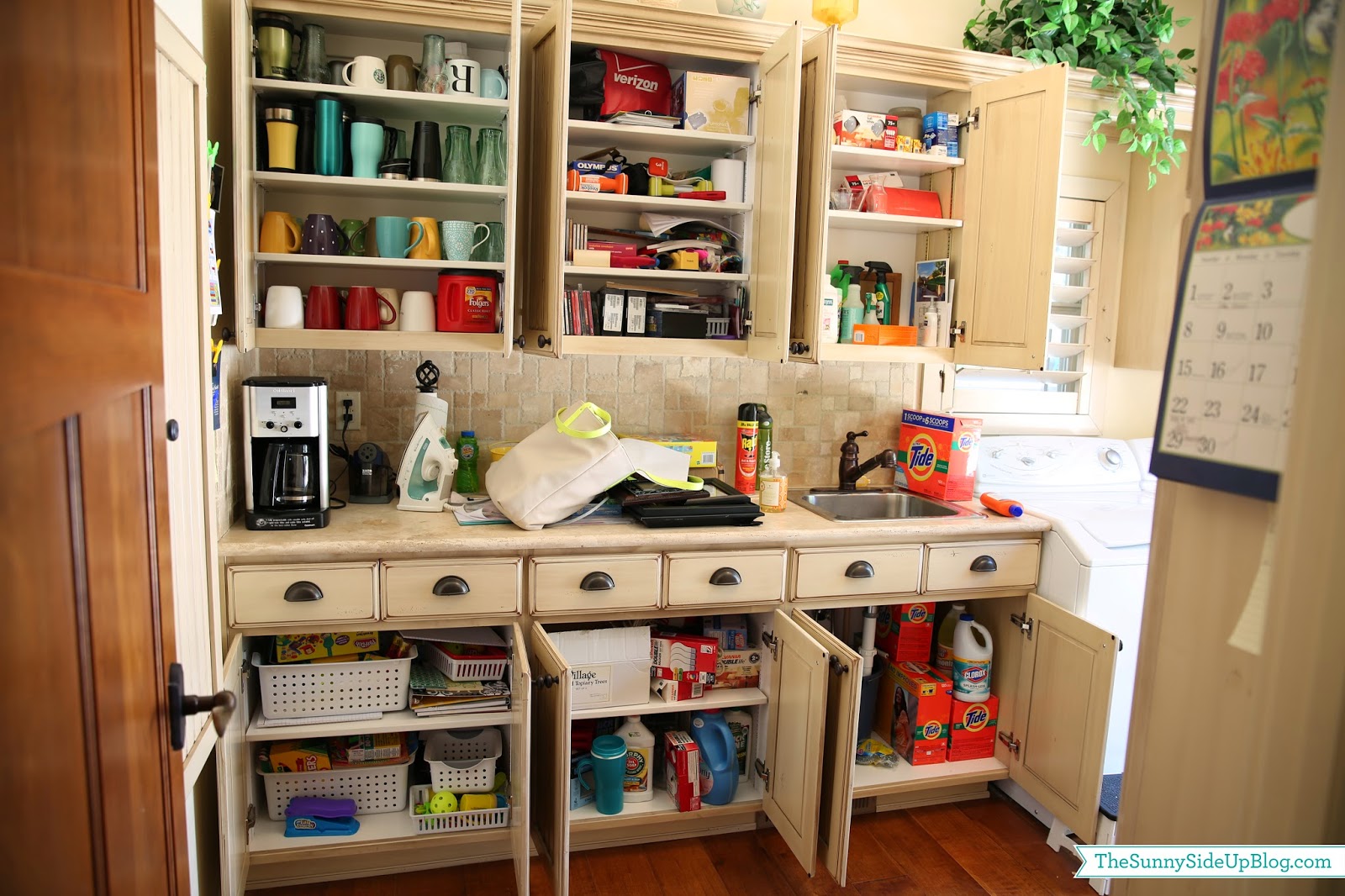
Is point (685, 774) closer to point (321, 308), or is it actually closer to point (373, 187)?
point (321, 308)

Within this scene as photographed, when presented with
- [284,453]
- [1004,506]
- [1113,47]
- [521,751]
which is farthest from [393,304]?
[1113,47]

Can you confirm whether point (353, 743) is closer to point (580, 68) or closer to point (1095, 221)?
point (580, 68)

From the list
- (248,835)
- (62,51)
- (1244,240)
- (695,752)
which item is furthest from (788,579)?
(62,51)

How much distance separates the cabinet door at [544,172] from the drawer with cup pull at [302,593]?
79 cm

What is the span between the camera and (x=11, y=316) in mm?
576

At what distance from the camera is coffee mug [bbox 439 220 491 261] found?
2.57 metres

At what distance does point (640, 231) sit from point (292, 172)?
39.7 inches

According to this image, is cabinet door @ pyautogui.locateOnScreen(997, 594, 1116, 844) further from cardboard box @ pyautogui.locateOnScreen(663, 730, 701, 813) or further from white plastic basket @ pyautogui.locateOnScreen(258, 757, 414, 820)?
white plastic basket @ pyautogui.locateOnScreen(258, 757, 414, 820)

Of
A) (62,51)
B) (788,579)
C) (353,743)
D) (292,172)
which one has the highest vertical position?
(292,172)

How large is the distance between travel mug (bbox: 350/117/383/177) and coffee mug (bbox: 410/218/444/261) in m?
0.18

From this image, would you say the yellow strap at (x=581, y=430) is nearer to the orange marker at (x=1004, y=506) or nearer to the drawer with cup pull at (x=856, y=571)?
the drawer with cup pull at (x=856, y=571)

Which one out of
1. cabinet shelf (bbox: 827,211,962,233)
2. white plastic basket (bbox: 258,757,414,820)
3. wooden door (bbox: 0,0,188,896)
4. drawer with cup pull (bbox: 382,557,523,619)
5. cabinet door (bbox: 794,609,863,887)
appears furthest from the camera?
cabinet shelf (bbox: 827,211,962,233)

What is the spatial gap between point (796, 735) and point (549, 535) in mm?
834

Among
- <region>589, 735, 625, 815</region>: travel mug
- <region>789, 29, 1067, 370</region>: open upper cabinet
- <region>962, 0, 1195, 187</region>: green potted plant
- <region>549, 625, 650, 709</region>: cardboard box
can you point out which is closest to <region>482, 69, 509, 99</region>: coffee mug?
<region>789, 29, 1067, 370</region>: open upper cabinet
